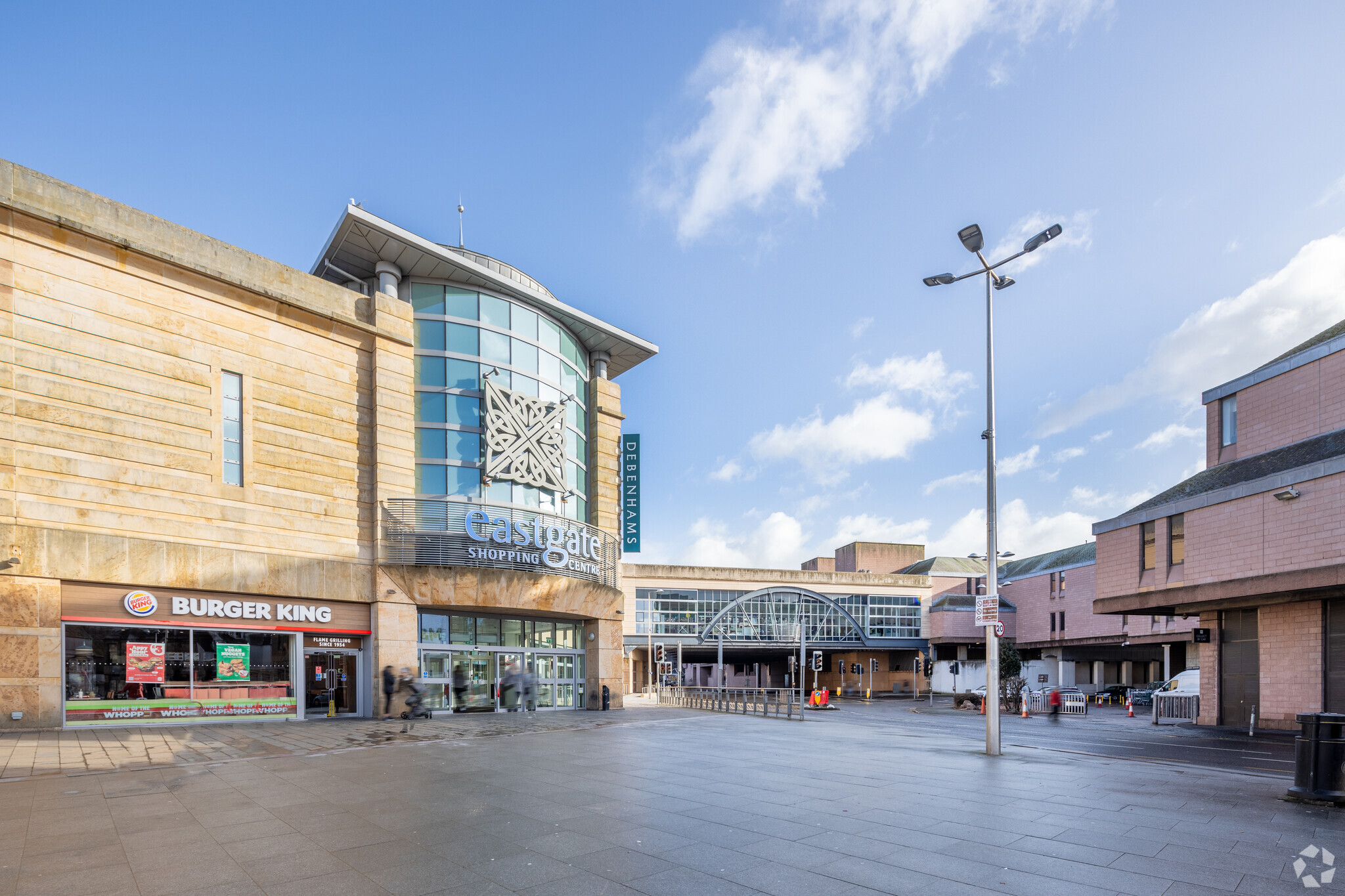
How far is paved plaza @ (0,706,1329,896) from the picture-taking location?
263 inches

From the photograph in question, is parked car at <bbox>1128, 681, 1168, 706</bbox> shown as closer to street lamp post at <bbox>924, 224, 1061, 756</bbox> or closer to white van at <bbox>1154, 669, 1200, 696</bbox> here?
white van at <bbox>1154, 669, 1200, 696</bbox>

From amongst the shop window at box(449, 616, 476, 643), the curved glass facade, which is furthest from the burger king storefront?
the curved glass facade

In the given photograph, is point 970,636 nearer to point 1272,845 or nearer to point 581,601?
point 581,601

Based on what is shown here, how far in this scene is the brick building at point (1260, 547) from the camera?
2183cm

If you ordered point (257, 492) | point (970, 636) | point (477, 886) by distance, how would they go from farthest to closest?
point (970, 636)
point (257, 492)
point (477, 886)

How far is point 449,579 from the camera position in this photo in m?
25.9

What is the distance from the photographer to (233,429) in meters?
22.5

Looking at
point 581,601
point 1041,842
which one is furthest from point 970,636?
Answer: point 1041,842

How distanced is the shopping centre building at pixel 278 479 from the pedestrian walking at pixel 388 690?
1001 millimetres

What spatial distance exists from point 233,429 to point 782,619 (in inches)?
2111

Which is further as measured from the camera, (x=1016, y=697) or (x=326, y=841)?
(x=1016, y=697)

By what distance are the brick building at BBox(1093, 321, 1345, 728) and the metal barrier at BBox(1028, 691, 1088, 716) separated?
476 inches

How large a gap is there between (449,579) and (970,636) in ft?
194

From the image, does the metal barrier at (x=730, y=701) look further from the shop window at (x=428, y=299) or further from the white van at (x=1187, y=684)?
the shop window at (x=428, y=299)
